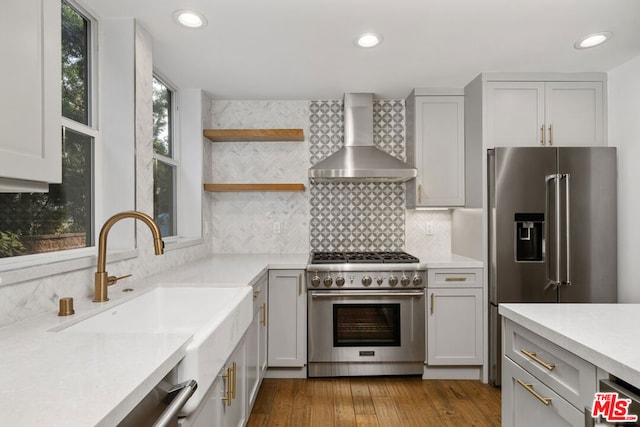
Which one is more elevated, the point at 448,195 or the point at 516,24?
the point at 516,24

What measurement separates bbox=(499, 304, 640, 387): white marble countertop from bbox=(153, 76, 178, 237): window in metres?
2.50

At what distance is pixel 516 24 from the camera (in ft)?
6.92

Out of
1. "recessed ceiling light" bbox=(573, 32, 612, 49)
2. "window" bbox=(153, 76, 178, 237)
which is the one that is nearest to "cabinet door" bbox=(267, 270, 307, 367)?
"window" bbox=(153, 76, 178, 237)

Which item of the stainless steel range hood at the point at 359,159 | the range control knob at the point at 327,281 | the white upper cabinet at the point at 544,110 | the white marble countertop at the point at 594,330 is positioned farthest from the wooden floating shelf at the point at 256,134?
the white marble countertop at the point at 594,330

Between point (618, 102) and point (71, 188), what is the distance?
3.73 meters

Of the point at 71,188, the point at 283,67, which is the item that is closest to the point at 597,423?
the point at 71,188

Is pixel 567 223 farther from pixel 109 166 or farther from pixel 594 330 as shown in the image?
pixel 109 166

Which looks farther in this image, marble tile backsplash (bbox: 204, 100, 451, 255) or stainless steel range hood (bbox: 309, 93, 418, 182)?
marble tile backsplash (bbox: 204, 100, 451, 255)

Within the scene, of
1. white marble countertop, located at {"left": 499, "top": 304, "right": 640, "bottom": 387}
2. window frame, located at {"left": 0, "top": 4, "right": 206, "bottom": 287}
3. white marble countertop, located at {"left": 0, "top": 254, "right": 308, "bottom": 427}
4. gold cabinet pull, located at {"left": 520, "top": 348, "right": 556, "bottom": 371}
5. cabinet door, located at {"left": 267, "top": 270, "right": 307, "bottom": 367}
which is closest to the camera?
white marble countertop, located at {"left": 0, "top": 254, "right": 308, "bottom": 427}

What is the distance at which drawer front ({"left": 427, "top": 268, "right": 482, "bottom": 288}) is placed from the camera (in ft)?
9.36

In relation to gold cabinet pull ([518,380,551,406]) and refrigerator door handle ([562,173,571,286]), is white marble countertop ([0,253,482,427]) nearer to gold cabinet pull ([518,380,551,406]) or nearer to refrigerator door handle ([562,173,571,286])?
gold cabinet pull ([518,380,551,406])

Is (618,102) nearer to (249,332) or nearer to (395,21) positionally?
(395,21)

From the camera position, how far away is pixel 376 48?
241cm

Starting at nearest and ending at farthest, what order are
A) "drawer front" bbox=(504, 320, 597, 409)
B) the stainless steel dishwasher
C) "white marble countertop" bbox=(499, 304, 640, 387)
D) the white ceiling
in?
the stainless steel dishwasher → "white marble countertop" bbox=(499, 304, 640, 387) → "drawer front" bbox=(504, 320, 597, 409) → the white ceiling
